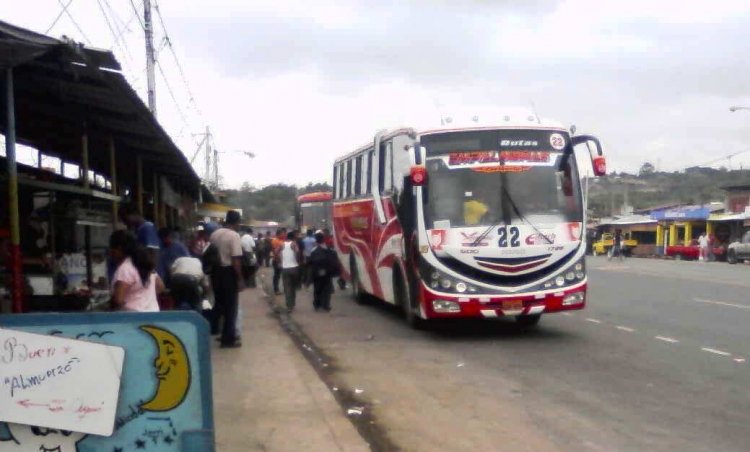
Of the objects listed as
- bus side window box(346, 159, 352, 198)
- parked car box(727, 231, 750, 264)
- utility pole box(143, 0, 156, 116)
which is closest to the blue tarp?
parked car box(727, 231, 750, 264)

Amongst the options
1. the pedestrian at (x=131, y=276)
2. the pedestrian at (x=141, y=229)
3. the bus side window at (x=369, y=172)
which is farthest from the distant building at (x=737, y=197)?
the pedestrian at (x=131, y=276)

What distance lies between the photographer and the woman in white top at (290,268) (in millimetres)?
19594

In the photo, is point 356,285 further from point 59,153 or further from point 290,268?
point 59,153

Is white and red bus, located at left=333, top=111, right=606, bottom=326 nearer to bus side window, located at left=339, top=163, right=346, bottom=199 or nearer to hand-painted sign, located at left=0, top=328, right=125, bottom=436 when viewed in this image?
bus side window, located at left=339, top=163, right=346, bottom=199

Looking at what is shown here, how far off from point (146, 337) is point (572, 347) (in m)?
9.50

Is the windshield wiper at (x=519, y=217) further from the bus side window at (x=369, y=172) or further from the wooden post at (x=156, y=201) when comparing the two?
the wooden post at (x=156, y=201)

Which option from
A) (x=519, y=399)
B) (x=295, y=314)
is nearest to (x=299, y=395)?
(x=519, y=399)

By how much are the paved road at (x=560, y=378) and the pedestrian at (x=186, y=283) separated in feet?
6.70

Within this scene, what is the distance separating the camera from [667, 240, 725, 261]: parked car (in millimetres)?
54781

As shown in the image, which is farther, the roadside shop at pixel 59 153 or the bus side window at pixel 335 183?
the bus side window at pixel 335 183

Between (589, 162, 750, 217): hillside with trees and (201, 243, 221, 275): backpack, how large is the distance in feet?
352

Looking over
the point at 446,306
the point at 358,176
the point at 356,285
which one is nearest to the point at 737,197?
the point at 356,285

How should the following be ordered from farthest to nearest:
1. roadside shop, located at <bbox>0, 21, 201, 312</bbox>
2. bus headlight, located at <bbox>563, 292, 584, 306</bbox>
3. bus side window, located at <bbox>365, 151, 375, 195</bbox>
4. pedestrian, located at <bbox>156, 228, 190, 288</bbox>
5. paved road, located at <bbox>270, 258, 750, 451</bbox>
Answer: bus side window, located at <bbox>365, 151, 375, 195</bbox>, bus headlight, located at <bbox>563, 292, 584, 306</bbox>, pedestrian, located at <bbox>156, 228, 190, 288</bbox>, paved road, located at <bbox>270, 258, 750, 451</bbox>, roadside shop, located at <bbox>0, 21, 201, 312</bbox>

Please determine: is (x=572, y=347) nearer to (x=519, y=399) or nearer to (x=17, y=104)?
(x=519, y=399)
